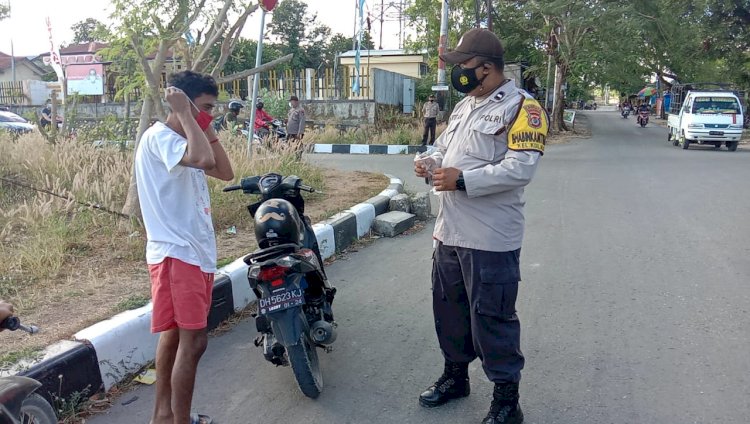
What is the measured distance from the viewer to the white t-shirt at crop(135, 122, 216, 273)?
2561 mm

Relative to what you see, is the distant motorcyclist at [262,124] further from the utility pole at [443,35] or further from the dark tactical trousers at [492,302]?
the dark tactical trousers at [492,302]

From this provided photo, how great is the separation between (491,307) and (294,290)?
102cm

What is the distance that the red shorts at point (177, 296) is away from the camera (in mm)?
2574

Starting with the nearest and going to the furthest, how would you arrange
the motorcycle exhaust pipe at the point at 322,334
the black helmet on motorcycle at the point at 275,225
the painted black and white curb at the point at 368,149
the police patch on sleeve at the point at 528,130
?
the police patch on sleeve at the point at 528,130 < the black helmet on motorcycle at the point at 275,225 < the motorcycle exhaust pipe at the point at 322,334 < the painted black and white curb at the point at 368,149

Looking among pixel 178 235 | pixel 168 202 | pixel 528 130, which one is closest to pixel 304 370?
pixel 178 235

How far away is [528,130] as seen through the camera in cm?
263

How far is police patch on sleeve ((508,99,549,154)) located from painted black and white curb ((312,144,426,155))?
13.2 meters

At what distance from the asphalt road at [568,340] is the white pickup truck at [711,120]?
11.5 m

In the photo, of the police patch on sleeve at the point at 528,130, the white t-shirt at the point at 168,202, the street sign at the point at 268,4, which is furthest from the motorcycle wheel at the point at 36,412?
the street sign at the point at 268,4

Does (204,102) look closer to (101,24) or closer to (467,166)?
(467,166)

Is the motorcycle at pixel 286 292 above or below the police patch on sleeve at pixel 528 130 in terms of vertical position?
below

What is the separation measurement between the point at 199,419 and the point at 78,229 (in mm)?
3234

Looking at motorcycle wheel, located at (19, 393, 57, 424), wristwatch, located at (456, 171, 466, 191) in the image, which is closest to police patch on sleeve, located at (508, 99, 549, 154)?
wristwatch, located at (456, 171, 466, 191)

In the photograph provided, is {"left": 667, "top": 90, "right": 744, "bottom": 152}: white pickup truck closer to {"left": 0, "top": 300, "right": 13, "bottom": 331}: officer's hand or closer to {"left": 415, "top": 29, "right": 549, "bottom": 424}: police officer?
{"left": 415, "top": 29, "right": 549, "bottom": 424}: police officer
